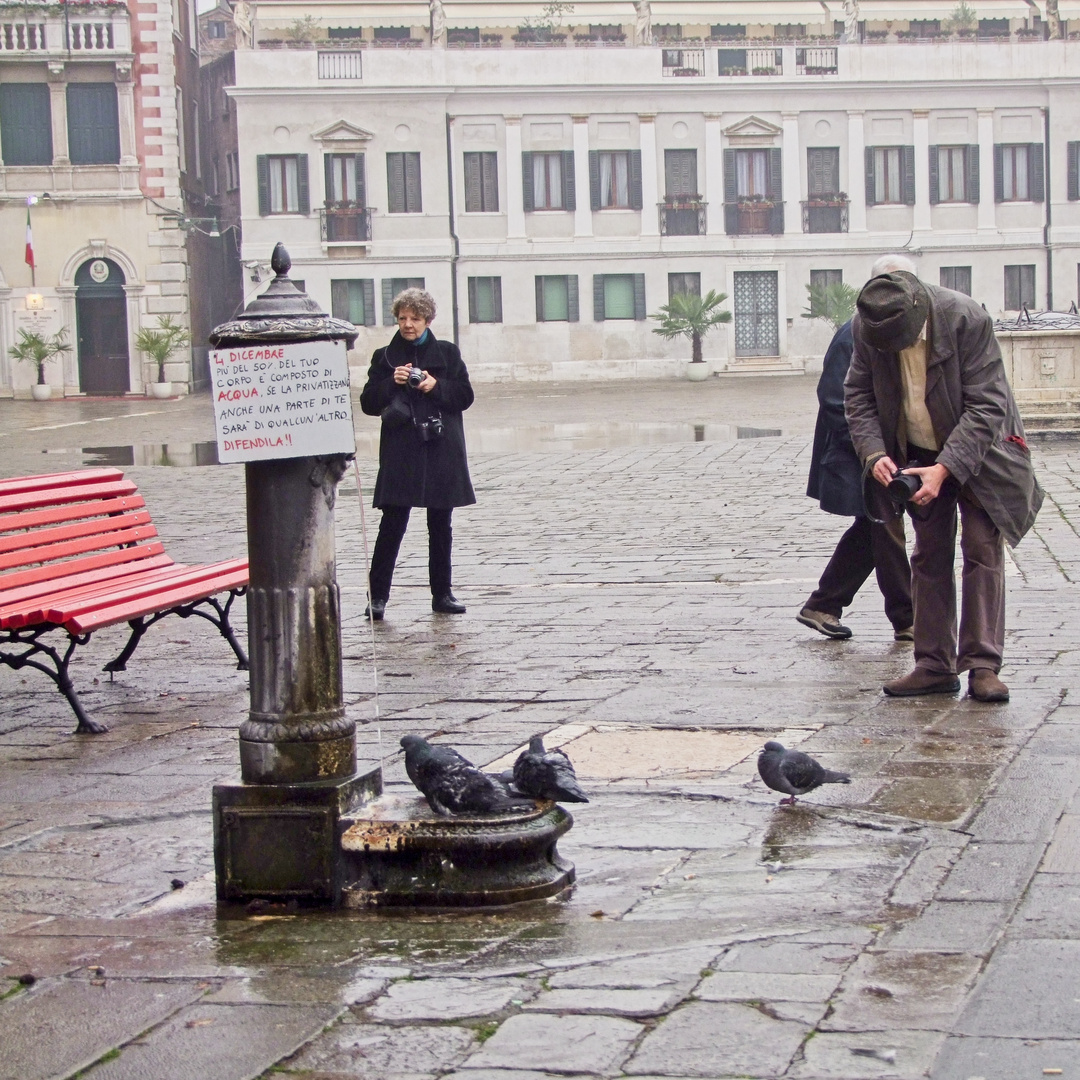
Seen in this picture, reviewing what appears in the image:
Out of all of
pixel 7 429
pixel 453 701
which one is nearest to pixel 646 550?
pixel 453 701

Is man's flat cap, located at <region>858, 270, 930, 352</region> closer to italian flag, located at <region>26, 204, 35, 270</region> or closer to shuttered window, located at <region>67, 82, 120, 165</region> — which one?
italian flag, located at <region>26, 204, 35, 270</region>

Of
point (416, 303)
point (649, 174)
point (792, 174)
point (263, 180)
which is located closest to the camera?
point (416, 303)

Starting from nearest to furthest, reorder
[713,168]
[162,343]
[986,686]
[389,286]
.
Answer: [986,686]
[162,343]
[389,286]
[713,168]

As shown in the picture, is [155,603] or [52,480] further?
[52,480]

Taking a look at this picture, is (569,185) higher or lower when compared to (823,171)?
lower

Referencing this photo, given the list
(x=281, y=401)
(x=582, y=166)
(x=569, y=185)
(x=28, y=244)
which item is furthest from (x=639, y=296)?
(x=281, y=401)

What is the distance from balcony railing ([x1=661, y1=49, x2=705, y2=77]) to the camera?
46.9 meters

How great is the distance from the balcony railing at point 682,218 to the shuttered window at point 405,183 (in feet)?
20.1

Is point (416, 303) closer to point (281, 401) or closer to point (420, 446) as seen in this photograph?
point (420, 446)

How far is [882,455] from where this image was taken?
6824 mm

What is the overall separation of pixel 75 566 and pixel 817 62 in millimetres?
42435

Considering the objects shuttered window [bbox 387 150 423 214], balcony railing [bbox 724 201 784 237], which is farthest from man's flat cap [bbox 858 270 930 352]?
balcony railing [bbox 724 201 784 237]

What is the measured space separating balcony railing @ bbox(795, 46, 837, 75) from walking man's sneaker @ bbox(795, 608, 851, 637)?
4111 cm

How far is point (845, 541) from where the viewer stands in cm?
834
